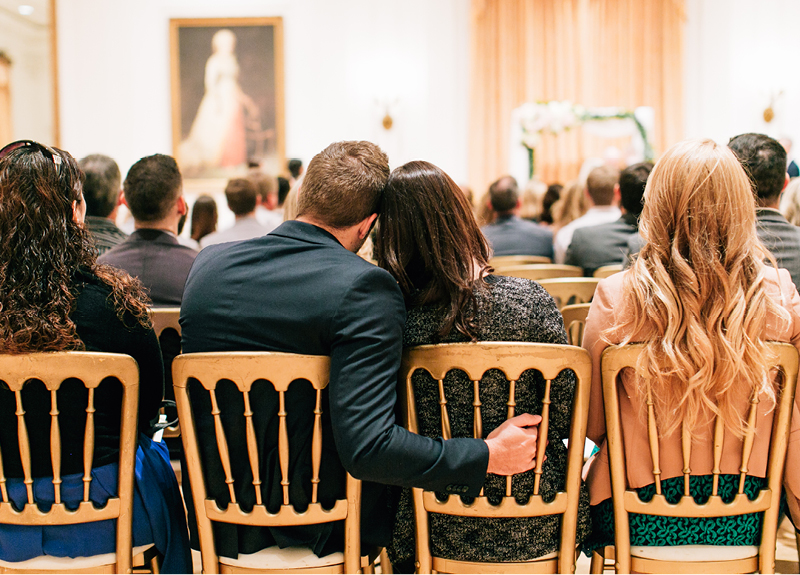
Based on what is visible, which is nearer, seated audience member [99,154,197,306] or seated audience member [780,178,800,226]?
seated audience member [99,154,197,306]

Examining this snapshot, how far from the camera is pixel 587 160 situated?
804 cm

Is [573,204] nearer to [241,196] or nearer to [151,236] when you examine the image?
[241,196]

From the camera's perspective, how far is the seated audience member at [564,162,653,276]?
3131mm

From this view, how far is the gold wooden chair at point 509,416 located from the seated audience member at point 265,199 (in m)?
3.17

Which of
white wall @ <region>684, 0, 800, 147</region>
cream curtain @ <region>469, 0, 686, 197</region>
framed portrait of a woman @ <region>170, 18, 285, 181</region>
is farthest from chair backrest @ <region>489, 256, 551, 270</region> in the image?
white wall @ <region>684, 0, 800, 147</region>

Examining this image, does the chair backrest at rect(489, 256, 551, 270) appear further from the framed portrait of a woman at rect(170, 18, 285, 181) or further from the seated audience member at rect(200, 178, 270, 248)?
the framed portrait of a woman at rect(170, 18, 285, 181)

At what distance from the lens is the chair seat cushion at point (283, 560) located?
138cm

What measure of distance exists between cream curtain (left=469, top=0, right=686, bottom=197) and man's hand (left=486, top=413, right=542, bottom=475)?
697 centimetres

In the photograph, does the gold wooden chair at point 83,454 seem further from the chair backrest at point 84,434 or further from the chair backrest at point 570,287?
the chair backrest at point 570,287

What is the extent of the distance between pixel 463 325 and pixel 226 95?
702cm

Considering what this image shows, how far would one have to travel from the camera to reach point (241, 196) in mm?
3621

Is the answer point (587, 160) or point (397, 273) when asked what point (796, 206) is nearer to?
point (397, 273)

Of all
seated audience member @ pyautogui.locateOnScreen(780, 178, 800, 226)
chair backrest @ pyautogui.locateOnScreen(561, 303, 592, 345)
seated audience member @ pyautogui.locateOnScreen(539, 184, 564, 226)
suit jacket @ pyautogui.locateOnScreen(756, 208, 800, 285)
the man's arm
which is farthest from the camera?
seated audience member @ pyautogui.locateOnScreen(539, 184, 564, 226)

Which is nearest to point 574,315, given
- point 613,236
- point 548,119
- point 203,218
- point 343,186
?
point 343,186
